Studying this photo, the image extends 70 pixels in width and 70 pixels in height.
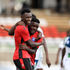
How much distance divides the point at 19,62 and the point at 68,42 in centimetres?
186

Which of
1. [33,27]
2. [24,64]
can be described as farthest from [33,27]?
[24,64]

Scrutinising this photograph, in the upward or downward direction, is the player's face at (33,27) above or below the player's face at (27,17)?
below

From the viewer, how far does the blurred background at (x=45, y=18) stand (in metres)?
19.8

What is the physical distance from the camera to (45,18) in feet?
106

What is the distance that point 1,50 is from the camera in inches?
701

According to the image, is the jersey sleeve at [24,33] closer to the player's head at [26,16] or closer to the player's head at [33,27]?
the player's head at [26,16]

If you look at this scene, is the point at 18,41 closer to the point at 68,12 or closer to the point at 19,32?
the point at 19,32

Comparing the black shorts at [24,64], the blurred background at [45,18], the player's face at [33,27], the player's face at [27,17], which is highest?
the player's face at [27,17]

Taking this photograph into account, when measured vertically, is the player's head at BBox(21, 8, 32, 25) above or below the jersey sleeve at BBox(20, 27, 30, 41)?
above

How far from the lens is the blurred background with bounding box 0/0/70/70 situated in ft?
65.0

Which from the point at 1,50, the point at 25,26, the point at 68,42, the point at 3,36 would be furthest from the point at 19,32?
the point at 3,36

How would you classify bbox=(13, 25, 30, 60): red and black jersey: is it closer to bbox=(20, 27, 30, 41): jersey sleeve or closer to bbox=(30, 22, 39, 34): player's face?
bbox=(20, 27, 30, 41): jersey sleeve

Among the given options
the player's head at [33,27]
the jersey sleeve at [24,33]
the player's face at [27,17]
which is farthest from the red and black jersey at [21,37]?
the player's head at [33,27]

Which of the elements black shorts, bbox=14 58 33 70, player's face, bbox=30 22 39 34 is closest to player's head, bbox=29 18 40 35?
player's face, bbox=30 22 39 34
